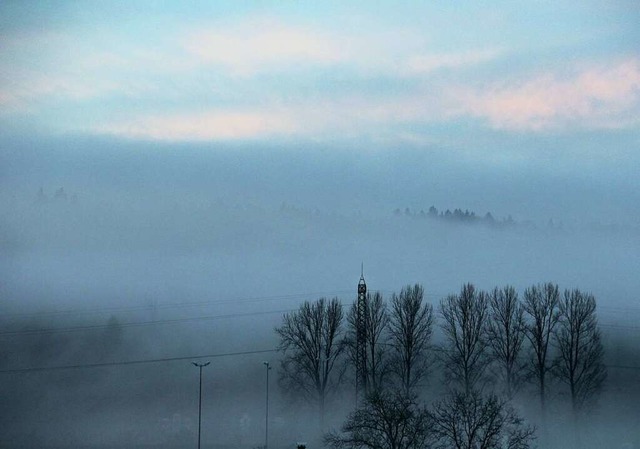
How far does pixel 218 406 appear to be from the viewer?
5113 inches

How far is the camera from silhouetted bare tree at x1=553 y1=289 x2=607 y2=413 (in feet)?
399

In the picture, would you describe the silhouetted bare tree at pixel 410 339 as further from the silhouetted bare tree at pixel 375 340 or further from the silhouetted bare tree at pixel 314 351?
the silhouetted bare tree at pixel 314 351

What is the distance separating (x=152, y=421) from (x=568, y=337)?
59465 millimetres

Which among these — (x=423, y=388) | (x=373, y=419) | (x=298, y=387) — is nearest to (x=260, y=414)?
(x=298, y=387)

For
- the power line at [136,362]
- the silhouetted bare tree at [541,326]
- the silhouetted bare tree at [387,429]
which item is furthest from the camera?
the power line at [136,362]

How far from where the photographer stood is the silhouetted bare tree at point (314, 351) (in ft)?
420

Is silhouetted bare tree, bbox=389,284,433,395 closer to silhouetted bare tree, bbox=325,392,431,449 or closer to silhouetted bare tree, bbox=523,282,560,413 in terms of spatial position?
silhouetted bare tree, bbox=523,282,560,413

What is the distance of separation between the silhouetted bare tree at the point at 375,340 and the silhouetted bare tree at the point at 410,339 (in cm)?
149

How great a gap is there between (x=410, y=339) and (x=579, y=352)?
23.4 metres

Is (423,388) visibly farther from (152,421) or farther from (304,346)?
(152,421)

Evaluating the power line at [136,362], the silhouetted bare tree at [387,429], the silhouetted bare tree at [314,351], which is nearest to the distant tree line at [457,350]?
the silhouetted bare tree at [314,351]

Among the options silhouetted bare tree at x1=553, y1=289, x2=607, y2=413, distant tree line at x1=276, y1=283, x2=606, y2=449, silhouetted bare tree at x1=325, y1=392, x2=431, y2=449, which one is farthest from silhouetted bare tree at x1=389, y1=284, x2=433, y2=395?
silhouetted bare tree at x1=325, y1=392, x2=431, y2=449

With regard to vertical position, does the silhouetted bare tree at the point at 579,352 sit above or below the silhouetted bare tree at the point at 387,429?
above

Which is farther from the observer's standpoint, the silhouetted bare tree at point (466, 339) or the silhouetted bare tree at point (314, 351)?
the silhouetted bare tree at point (314, 351)
